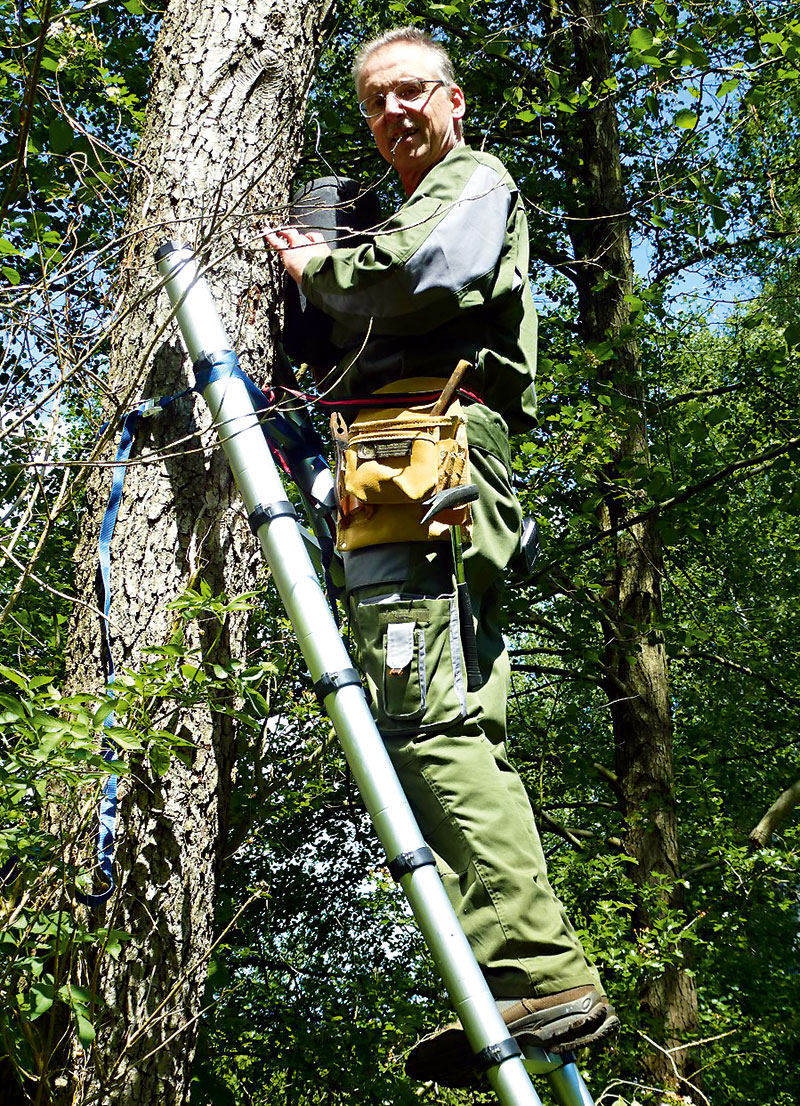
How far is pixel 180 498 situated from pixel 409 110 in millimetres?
1228

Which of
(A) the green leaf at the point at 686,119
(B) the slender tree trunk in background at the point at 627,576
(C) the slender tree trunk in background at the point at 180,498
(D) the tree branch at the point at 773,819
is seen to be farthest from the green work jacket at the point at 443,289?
(D) the tree branch at the point at 773,819

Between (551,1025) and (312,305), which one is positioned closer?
(551,1025)

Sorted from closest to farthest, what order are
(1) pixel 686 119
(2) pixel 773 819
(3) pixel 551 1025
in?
(3) pixel 551 1025 < (1) pixel 686 119 < (2) pixel 773 819

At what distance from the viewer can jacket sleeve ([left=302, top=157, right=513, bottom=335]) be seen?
239 centimetres

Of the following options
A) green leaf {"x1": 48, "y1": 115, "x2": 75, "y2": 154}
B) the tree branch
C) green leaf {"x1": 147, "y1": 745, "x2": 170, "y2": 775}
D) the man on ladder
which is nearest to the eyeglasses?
the man on ladder

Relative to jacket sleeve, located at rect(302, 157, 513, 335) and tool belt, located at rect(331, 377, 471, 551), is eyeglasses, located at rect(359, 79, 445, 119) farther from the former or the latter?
tool belt, located at rect(331, 377, 471, 551)

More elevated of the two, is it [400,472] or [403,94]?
[403,94]

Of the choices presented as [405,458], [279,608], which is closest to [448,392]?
[405,458]

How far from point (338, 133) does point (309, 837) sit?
542cm

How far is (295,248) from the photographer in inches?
104

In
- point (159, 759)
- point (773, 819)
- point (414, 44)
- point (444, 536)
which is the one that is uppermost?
point (414, 44)

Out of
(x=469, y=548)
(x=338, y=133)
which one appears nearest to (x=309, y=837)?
(x=338, y=133)

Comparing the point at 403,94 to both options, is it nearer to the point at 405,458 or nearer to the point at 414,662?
the point at 405,458

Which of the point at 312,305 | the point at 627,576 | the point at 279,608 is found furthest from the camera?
the point at 627,576
